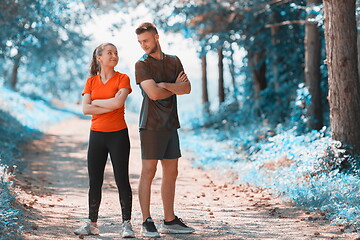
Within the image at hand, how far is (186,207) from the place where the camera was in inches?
317

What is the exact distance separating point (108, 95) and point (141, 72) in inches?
17.3

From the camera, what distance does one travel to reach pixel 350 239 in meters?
5.75

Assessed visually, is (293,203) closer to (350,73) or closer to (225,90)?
(350,73)

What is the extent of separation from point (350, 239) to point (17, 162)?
24.9ft

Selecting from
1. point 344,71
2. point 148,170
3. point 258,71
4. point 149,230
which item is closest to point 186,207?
point 149,230

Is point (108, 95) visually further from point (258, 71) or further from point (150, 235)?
point (258, 71)

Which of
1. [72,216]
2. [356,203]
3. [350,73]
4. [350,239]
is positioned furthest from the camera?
[350,73]

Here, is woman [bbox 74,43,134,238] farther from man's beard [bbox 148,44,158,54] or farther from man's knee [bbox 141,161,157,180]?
man's beard [bbox 148,44,158,54]

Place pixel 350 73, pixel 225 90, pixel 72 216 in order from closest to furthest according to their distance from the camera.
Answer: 1. pixel 72 216
2. pixel 350 73
3. pixel 225 90

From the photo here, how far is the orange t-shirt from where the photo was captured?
576cm

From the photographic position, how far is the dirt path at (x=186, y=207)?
6.21 metres

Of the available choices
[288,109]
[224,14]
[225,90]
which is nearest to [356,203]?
[288,109]

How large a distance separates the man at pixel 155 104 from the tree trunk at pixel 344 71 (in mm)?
3909

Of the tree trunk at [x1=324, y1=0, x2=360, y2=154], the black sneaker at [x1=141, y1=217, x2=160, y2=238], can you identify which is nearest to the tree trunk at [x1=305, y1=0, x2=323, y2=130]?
the tree trunk at [x1=324, y1=0, x2=360, y2=154]
